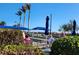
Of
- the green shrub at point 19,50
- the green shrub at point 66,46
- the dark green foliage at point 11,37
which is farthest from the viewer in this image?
the dark green foliage at point 11,37

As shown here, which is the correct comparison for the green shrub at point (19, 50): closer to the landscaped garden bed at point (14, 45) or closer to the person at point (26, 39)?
the landscaped garden bed at point (14, 45)

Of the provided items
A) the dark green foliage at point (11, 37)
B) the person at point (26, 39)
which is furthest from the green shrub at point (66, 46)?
the dark green foliage at point (11, 37)

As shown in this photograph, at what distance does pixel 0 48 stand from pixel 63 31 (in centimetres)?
193

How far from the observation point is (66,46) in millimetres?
7383

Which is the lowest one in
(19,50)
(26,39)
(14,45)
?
(19,50)

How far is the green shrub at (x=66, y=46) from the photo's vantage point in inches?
286

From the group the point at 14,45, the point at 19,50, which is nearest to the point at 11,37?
the point at 14,45

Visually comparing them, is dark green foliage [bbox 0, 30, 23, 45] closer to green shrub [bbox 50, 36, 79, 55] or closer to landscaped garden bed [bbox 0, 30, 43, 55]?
landscaped garden bed [bbox 0, 30, 43, 55]

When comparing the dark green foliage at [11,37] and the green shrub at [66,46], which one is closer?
the green shrub at [66,46]

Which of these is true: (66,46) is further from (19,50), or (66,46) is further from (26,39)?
(19,50)

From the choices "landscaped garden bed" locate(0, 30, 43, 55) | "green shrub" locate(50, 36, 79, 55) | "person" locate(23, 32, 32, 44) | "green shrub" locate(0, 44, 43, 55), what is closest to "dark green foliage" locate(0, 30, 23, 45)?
"landscaped garden bed" locate(0, 30, 43, 55)

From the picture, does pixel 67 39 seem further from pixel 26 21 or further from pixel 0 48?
pixel 0 48

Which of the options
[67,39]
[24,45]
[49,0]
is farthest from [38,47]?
[49,0]

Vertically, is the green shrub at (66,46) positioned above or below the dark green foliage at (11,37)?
below
